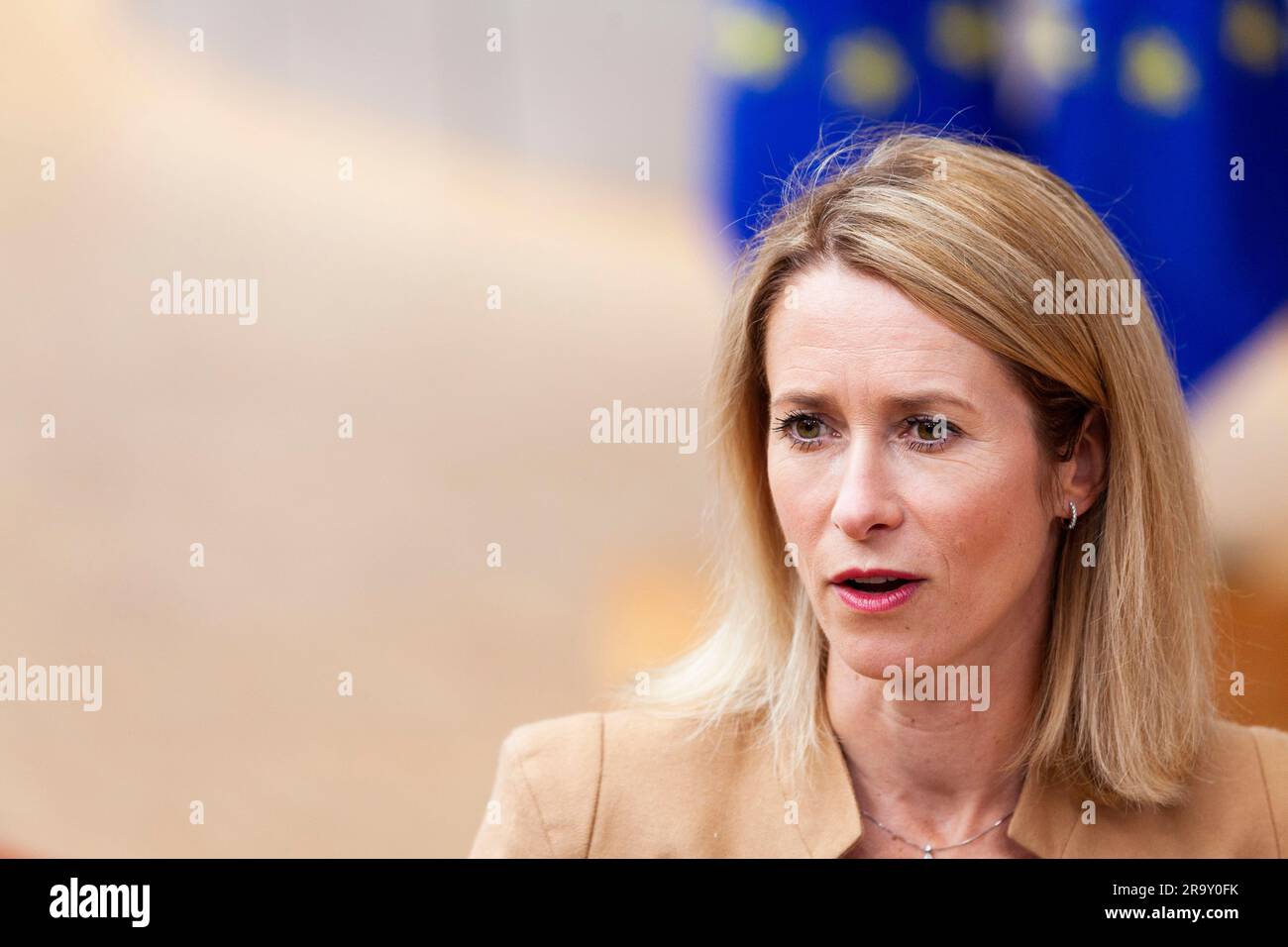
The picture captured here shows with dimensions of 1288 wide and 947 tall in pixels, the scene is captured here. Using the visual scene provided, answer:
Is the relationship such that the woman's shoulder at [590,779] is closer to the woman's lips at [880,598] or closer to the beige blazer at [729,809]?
the beige blazer at [729,809]

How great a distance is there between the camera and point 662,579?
2.88 metres

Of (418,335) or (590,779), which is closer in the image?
(590,779)

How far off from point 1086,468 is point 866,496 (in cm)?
43

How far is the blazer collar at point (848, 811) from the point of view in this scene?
2064mm

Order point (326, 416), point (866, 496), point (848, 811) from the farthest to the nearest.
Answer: point (326, 416)
point (848, 811)
point (866, 496)

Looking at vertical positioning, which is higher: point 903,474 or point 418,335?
point 418,335

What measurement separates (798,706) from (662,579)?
0.78 m

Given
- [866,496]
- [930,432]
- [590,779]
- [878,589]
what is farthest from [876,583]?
[590,779]

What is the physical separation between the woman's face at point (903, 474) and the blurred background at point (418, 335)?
81 centimetres

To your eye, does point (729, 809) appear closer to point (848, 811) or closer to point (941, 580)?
point (848, 811)

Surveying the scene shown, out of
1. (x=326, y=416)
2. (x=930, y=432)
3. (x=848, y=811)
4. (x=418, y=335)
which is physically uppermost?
(x=418, y=335)

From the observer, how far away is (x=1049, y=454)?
2.03 m
